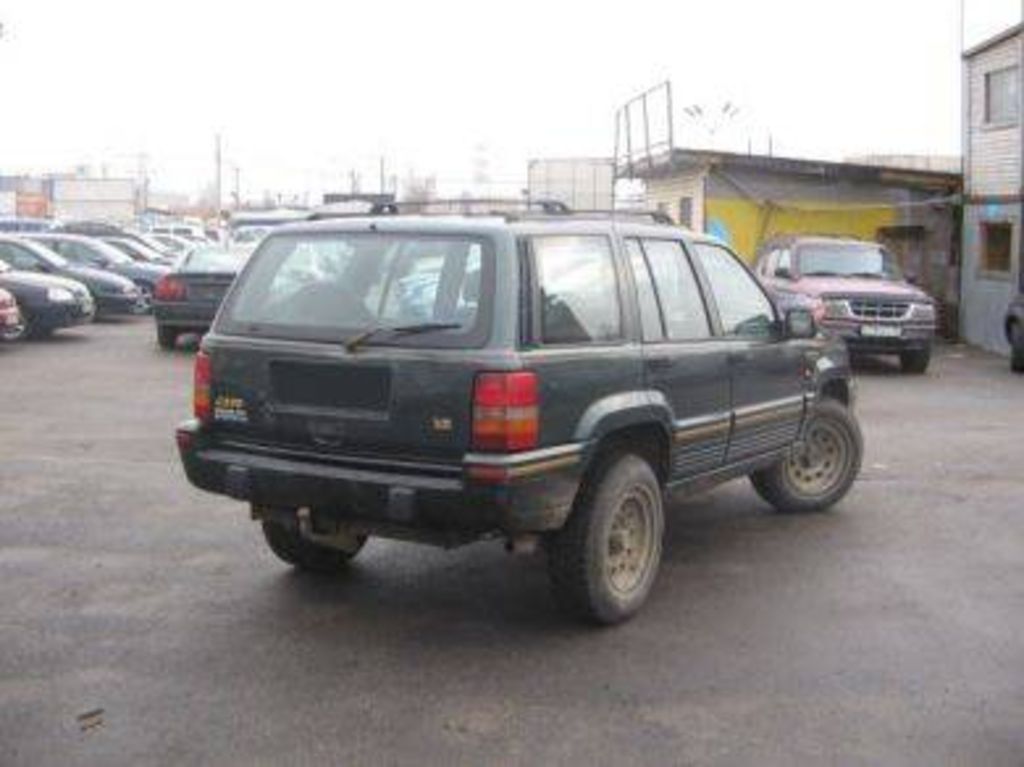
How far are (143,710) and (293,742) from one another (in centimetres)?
65

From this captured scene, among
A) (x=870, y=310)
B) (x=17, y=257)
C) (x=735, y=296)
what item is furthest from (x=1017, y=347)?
(x=17, y=257)

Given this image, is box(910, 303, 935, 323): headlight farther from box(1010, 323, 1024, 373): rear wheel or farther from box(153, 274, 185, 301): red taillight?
box(153, 274, 185, 301): red taillight

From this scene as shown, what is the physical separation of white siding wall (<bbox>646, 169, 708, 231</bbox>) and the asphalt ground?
1701cm

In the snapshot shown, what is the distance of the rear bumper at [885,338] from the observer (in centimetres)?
1775

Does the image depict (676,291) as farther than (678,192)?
No

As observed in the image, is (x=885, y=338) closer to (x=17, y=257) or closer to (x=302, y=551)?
(x=302, y=551)

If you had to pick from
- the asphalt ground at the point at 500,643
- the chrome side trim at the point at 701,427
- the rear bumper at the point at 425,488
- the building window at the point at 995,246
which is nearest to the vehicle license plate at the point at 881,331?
the building window at the point at 995,246

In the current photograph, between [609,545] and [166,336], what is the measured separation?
535 inches

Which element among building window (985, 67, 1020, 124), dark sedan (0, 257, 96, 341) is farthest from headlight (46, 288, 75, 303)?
building window (985, 67, 1020, 124)

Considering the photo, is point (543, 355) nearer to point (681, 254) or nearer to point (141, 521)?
point (681, 254)

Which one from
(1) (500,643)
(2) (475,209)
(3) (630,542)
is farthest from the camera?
(2) (475,209)

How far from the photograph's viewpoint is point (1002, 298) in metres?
21.7

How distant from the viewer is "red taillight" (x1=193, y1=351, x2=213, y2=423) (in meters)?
6.18

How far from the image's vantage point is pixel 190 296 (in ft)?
59.8
